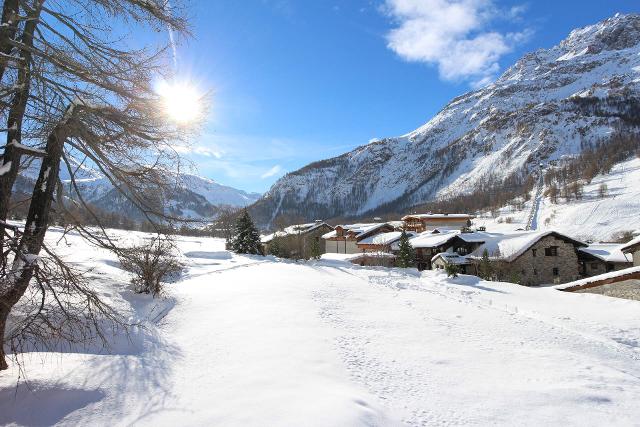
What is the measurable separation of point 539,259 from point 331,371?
38487 millimetres

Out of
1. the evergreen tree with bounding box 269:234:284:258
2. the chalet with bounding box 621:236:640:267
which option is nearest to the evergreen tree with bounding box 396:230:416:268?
the chalet with bounding box 621:236:640:267

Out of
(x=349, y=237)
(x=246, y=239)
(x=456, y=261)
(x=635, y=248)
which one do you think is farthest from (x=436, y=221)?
(x=635, y=248)

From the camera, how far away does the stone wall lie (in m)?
37.5

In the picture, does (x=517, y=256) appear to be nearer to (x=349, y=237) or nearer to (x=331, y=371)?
(x=349, y=237)

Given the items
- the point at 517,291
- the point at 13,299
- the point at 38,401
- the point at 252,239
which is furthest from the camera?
the point at 252,239

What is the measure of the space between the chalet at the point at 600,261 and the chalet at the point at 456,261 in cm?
1165

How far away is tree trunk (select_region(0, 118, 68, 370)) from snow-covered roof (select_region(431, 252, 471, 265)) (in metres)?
41.3

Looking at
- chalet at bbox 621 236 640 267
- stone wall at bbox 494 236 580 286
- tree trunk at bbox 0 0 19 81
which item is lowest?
stone wall at bbox 494 236 580 286

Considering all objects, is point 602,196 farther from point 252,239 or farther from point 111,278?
point 111,278

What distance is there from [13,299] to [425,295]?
1666 cm

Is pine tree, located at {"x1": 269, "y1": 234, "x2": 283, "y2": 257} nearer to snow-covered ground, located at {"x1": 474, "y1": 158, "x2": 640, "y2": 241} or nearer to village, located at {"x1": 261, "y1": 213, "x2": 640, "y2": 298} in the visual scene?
village, located at {"x1": 261, "y1": 213, "x2": 640, "y2": 298}

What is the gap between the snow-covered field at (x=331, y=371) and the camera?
5.05 m

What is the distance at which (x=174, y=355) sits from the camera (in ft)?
25.8

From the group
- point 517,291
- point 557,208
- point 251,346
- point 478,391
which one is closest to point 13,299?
point 251,346
